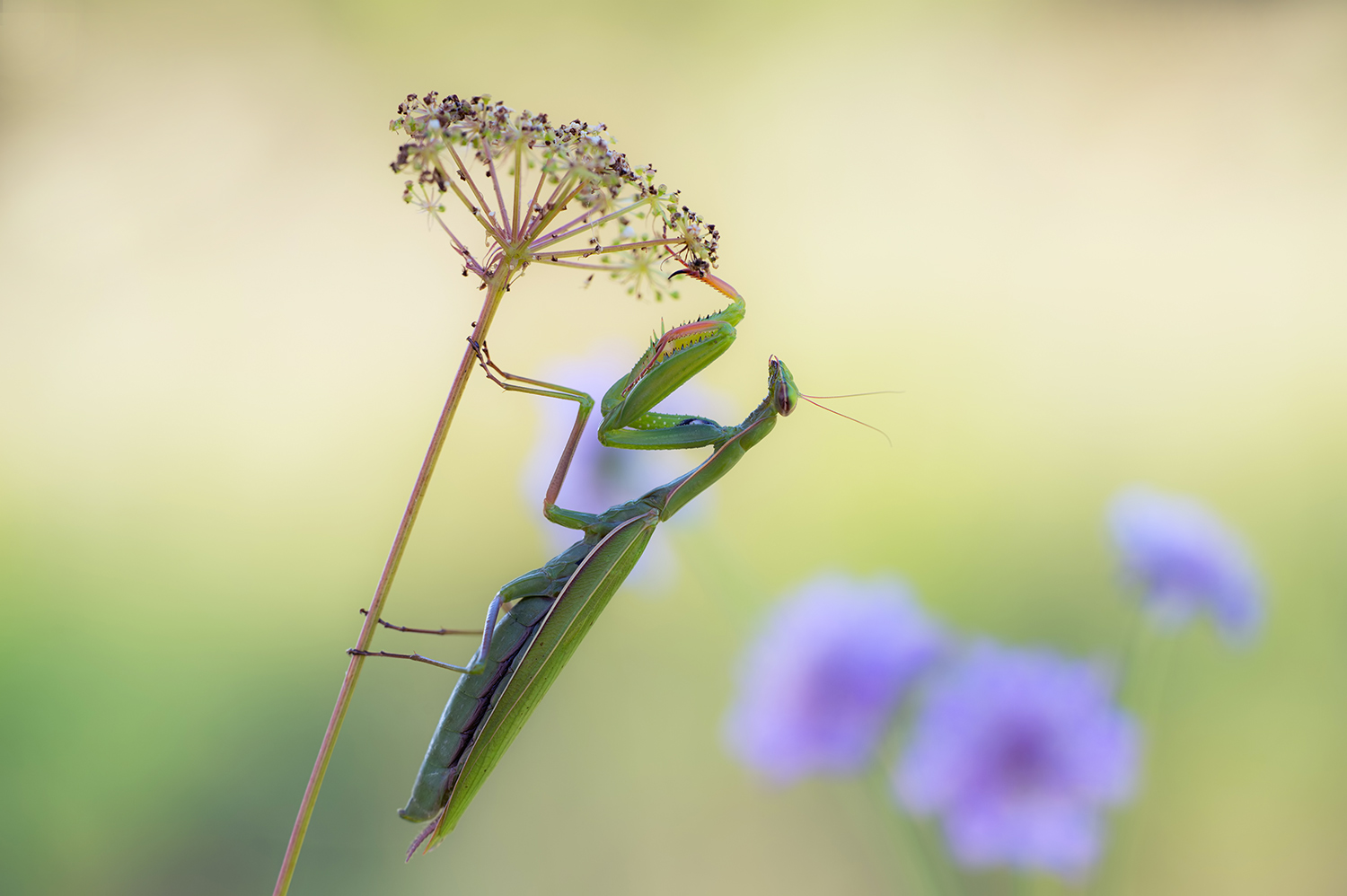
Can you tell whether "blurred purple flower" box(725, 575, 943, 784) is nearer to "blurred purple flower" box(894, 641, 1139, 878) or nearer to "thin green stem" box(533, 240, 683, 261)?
"blurred purple flower" box(894, 641, 1139, 878)

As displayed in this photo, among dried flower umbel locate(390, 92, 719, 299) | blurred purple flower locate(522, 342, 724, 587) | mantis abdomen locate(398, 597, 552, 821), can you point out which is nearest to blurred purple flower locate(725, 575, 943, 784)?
blurred purple flower locate(522, 342, 724, 587)

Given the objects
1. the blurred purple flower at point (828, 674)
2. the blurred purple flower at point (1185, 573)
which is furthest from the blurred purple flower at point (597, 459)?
the blurred purple flower at point (1185, 573)

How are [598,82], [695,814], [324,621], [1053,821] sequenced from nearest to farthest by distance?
[1053,821] → [695,814] → [324,621] → [598,82]

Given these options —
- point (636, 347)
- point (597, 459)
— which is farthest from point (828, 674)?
point (636, 347)

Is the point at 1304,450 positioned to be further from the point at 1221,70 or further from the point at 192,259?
the point at 192,259

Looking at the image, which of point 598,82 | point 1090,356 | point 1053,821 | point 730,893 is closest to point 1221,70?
point 1090,356
